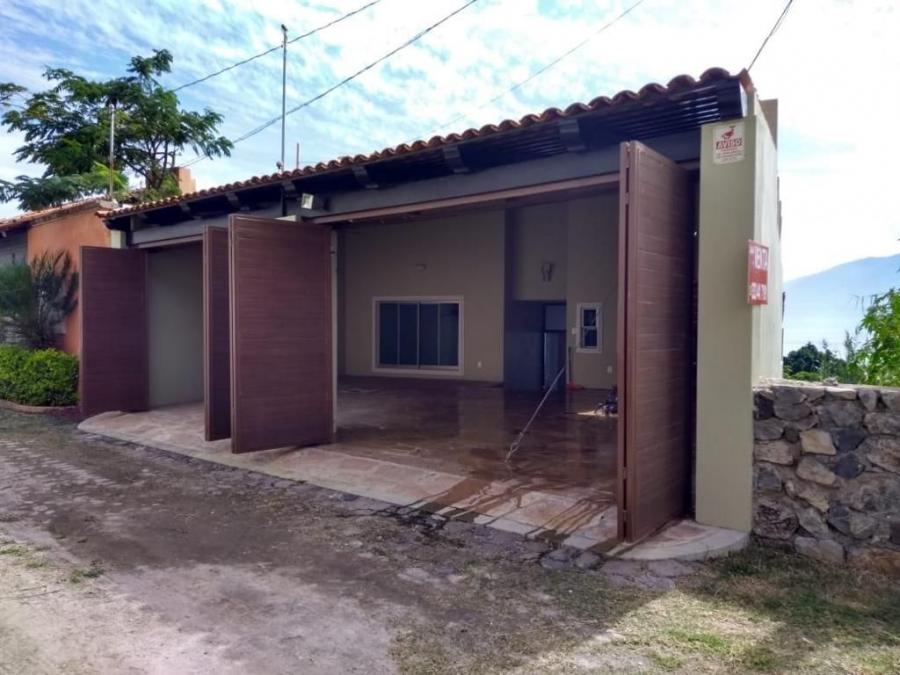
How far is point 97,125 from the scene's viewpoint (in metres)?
20.7

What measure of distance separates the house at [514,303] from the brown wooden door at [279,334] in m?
0.02

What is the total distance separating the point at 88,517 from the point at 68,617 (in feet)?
6.94

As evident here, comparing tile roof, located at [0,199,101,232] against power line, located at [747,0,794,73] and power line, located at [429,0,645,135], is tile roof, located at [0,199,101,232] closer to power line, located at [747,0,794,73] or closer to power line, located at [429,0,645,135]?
power line, located at [429,0,645,135]

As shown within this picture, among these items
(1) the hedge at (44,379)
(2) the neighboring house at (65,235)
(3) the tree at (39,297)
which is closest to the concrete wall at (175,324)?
(2) the neighboring house at (65,235)

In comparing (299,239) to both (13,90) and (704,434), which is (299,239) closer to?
(704,434)

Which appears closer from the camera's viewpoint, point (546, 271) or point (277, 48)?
point (277, 48)

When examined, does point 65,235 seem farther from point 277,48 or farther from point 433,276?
point 433,276

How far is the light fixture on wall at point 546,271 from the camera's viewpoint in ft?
47.9

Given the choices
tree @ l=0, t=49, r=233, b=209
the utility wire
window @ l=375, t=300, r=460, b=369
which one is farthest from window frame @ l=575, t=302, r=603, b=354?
tree @ l=0, t=49, r=233, b=209

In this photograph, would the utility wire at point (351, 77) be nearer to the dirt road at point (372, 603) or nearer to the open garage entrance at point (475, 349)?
the open garage entrance at point (475, 349)

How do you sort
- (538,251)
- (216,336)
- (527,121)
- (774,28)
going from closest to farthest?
1. (527,121)
2. (774,28)
3. (216,336)
4. (538,251)

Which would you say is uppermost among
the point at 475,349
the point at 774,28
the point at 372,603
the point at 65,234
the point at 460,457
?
the point at 774,28

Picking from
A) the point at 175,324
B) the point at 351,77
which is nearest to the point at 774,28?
the point at 351,77

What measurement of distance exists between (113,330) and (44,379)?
5.81 ft
